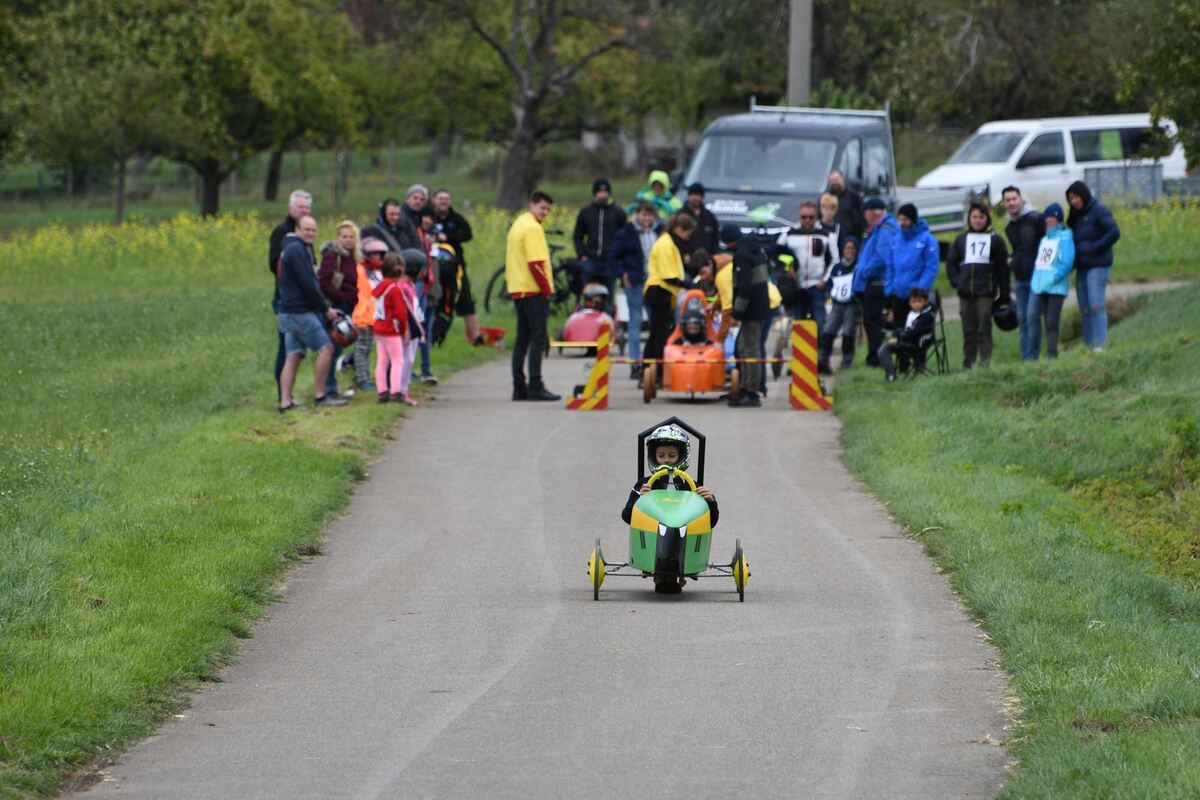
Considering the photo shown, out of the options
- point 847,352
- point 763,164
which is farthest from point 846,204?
point 763,164

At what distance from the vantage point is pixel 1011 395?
18500mm

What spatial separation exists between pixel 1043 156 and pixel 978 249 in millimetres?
18233

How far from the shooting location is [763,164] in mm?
27578

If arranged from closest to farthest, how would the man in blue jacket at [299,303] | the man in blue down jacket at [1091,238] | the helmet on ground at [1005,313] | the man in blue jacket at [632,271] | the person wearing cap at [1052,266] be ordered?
the man in blue jacket at [299,303]
the person wearing cap at [1052,266]
the man in blue down jacket at [1091,238]
the helmet on ground at [1005,313]
the man in blue jacket at [632,271]

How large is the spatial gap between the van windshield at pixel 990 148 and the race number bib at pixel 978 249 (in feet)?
58.1

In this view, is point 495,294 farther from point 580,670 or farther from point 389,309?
point 580,670

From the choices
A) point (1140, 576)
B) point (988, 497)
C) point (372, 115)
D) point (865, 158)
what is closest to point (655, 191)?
point (865, 158)

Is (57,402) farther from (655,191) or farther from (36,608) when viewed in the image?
(36,608)

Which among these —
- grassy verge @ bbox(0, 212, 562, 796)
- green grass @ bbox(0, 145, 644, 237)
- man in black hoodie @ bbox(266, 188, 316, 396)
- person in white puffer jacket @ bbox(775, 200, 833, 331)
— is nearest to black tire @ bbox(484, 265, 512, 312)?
grassy verge @ bbox(0, 212, 562, 796)

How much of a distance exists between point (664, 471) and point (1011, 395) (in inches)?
324

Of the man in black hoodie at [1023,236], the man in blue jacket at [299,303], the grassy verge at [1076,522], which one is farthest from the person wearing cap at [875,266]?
the man in blue jacket at [299,303]

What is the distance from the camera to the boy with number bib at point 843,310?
21.8 m

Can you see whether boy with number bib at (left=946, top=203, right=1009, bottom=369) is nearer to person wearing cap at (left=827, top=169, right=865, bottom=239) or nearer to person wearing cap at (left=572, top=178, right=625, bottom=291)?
person wearing cap at (left=827, top=169, right=865, bottom=239)

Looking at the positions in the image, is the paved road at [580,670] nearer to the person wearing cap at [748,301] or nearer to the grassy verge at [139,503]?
the grassy verge at [139,503]
